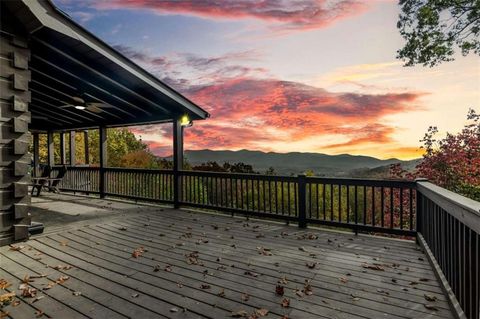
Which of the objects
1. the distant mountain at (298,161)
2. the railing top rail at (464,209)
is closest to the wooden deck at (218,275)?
the railing top rail at (464,209)

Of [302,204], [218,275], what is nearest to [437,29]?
[302,204]

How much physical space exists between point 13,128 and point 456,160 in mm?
A: 11806

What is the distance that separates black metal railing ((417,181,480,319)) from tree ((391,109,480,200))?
7066 millimetres

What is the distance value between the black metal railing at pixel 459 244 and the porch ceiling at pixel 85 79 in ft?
18.5

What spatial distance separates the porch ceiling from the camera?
472 cm

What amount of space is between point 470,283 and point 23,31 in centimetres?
616

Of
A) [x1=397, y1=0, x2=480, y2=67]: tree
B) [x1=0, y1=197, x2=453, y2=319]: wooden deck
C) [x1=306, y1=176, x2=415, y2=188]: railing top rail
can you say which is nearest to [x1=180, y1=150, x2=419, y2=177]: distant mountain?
[x1=397, y1=0, x2=480, y2=67]: tree

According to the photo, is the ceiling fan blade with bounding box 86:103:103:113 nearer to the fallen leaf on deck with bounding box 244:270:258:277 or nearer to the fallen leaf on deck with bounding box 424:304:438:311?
the fallen leaf on deck with bounding box 244:270:258:277

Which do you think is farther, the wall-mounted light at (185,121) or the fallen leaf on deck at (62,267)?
the wall-mounted light at (185,121)

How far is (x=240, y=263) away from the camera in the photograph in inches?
143

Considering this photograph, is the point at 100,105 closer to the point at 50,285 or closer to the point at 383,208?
the point at 50,285

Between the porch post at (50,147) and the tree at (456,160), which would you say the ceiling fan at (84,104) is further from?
the tree at (456,160)

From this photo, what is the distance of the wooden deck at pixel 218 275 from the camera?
2508mm

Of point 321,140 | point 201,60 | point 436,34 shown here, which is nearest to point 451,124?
point 436,34
